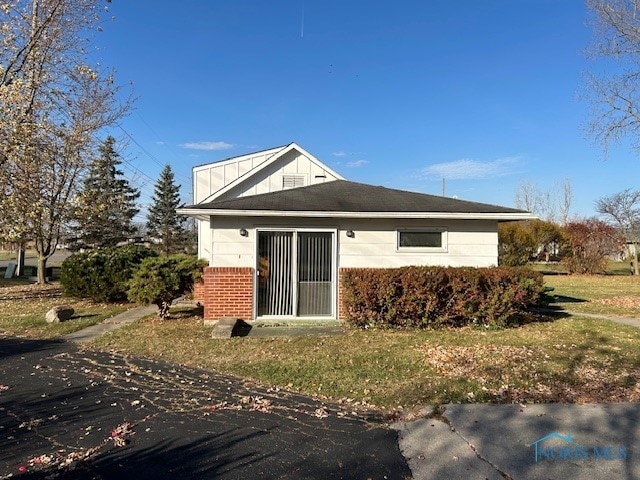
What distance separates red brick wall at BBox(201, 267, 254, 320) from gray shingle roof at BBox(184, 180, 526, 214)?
1445 millimetres

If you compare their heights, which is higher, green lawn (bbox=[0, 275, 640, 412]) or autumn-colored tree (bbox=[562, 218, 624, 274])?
autumn-colored tree (bbox=[562, 218, 624, 274])

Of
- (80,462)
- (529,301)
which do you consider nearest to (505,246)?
(529,301)

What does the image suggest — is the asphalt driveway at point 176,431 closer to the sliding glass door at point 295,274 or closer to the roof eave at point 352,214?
the sliding glass door at point 295,274

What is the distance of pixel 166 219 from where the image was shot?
40250mm

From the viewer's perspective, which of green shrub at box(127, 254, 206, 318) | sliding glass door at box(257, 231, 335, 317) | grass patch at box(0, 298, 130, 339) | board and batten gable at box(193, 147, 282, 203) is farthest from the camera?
board and batten gable at box(193, 147, 282, 203)

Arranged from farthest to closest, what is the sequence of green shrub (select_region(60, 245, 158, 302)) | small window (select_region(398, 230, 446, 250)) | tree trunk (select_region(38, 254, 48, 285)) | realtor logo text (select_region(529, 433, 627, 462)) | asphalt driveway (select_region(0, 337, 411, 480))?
1. tree trunk (select_region(38, 254, 48, 285))
2. green shrub (select_region(60, 245, 158, 302))
3. small window (select_region(398, 230, 446, 250))
4. realtor logo text (select_region(529, 433, 627, 462))
5. asphalt driveway (select_region(0, 337, 411, 480))

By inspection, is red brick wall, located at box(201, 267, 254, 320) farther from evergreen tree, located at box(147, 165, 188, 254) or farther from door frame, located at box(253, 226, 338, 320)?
evergreen tree, located at box(147, 165, 188, 254)

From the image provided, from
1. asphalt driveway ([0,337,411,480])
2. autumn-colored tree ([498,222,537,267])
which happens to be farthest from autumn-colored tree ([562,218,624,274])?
asphalt driveway ([0,337,411,480])

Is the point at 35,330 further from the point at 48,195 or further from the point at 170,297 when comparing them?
the point at 48,195

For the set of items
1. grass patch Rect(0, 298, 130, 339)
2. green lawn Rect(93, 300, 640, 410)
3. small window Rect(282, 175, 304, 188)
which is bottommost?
grass patch Rect(0, 298, 130, 339)

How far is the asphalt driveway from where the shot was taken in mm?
3168

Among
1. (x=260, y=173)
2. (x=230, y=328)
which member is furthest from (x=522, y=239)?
(x=230, y=328)

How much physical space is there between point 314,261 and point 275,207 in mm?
1523

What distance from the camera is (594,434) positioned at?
3674 millimetres
